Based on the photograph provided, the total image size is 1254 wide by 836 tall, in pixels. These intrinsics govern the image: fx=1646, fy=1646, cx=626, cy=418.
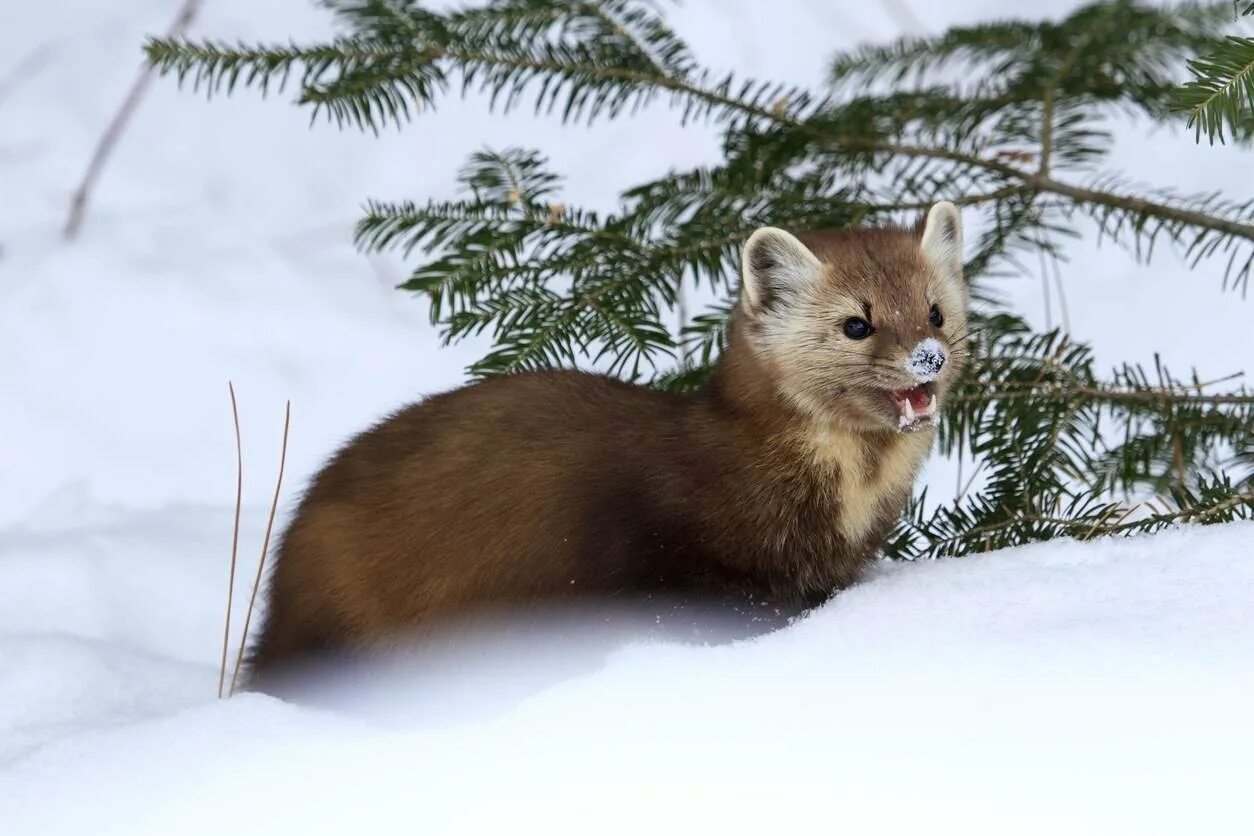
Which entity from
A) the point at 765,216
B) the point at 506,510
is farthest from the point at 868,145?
the point at 506,510

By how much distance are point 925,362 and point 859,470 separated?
22 cm

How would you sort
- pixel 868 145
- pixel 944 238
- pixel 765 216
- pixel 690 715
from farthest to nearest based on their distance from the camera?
pixel 868 145 → pixel 765 216 → pixel 944 238 → pixel 690 715

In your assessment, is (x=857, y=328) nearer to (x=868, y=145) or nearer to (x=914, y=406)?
(x=914, y=406)

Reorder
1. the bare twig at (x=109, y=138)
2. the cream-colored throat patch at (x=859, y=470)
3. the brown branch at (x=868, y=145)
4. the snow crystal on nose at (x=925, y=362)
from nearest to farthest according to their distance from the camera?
the snow crystal on nose at (x=925, y=362)
the cream-colored throat patch at (x=859, y=470)
the brown branch at (x=868, y=145)
the bare twig at (x=109, y=138)

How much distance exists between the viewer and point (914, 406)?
7.97 ft

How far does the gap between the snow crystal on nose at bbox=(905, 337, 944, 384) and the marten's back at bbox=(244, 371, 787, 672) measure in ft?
0.99

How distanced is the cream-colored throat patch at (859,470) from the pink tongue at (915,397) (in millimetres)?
90

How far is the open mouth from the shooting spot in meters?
2.41

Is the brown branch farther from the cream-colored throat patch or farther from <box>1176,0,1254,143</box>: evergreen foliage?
<box>1176,0,1254,143</box>: evergreen foliage

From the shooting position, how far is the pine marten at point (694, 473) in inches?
96.5

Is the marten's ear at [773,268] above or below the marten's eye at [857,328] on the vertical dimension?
above

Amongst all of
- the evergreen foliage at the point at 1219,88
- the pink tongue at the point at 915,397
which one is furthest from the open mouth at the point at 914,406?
the evergreen foliage at the point at 1219,88

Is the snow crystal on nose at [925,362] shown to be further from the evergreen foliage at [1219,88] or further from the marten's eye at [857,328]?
the evergreen foliage at [1219,88]

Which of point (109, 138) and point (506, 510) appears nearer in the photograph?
point (506, 510)
